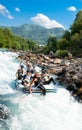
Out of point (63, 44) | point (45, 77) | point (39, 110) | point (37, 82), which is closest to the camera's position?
point (39, 110)

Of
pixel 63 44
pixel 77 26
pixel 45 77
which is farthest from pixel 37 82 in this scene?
pixel 77 26

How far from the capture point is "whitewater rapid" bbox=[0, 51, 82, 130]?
19.7 metres

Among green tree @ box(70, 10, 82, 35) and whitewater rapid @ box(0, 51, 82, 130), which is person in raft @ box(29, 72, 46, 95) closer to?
whitewater rapid @ box(0, 51, 82, 130)

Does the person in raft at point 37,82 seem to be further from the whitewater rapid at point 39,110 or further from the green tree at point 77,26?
the green tree at point 77,26

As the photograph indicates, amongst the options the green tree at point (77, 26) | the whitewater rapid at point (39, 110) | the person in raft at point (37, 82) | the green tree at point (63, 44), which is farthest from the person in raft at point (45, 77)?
the green tree at point (77, 26)

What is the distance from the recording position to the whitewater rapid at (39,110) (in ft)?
64.6

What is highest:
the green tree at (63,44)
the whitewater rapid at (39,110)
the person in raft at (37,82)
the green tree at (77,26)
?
the green tree at (77,26)

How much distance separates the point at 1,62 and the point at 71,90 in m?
11.6

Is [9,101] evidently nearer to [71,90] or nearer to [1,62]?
[71,90]

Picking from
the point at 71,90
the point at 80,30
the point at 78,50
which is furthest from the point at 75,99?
the point at 80,30

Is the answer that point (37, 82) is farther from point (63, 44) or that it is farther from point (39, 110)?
point (63, 44)

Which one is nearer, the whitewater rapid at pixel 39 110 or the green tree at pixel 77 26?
the whitewater rapid at pixel 39 110

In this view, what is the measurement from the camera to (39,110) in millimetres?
21984

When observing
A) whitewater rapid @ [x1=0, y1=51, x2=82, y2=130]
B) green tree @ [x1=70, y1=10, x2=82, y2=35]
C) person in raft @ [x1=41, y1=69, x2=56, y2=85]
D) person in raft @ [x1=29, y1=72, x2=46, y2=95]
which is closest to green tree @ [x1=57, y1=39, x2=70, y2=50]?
green tree @ [x1=70, y1=10, x2=82, y2=35]
